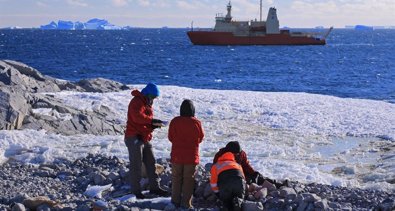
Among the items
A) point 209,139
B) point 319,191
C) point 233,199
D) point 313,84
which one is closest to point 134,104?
point 233,199

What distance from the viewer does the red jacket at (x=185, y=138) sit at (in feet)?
24.5

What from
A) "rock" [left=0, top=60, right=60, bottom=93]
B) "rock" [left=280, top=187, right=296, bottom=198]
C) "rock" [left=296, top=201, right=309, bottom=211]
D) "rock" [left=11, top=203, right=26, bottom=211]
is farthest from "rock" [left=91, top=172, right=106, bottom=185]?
"rock" [left=0, top=60, right=60, bottom=93]

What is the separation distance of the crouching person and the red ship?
67.8 metres

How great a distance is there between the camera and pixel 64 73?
44.2 m

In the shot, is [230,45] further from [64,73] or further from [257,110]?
[257,110]

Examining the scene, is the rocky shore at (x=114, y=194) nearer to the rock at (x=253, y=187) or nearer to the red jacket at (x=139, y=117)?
the rock at (x=253, y=187)

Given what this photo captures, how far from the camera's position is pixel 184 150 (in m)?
7.52

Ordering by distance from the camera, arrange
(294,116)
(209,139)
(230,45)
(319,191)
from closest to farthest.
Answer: (319,191) → (209,139) → (294,116) → (230,45)

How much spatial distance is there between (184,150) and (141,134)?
0.78 meters

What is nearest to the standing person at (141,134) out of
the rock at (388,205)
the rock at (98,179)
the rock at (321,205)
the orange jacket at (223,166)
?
the rock at (98,179)

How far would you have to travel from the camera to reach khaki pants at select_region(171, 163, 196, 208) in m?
7.58

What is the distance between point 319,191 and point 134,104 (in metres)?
2.72

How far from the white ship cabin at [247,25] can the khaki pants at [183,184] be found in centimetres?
6684

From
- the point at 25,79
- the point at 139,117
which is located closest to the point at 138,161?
the point at 139,117
